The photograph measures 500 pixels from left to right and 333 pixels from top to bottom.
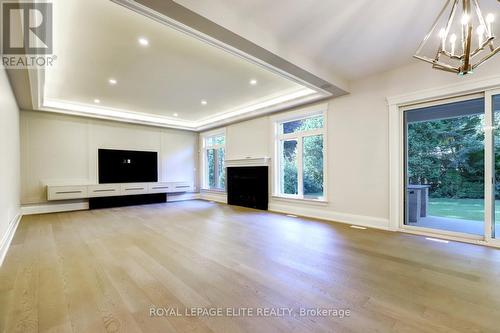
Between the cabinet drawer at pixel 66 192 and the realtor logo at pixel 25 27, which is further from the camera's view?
the cabinet drawer at pixel 66 192

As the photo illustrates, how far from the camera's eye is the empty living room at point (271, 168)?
1880 millimetres

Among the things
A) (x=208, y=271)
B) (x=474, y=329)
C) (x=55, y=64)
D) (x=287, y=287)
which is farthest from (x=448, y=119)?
(x=55, y=64)

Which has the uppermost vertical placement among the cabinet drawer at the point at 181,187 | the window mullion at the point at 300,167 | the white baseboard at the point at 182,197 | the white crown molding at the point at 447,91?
the white crown molding at the point at 447,91

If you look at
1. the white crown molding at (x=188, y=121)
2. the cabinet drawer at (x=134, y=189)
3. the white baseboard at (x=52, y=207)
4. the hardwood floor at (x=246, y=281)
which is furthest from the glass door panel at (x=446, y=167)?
the white baseboard at (x=52, y=207)

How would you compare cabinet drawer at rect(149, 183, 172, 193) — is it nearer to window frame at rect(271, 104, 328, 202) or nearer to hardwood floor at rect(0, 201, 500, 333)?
hardwood floor at rect(0, 201, 500, 333)

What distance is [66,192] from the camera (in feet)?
19.6

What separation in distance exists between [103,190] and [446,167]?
8.05 m

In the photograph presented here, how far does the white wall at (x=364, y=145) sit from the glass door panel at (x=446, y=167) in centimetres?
41

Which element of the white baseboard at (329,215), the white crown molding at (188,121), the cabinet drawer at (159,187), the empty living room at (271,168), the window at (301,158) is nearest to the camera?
the empty living room at (271,168)

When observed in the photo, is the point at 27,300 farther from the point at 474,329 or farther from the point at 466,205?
the point at 466,205

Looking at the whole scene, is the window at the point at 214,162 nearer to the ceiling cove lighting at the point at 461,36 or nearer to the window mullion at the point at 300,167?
the window mullion at the point at 300,167

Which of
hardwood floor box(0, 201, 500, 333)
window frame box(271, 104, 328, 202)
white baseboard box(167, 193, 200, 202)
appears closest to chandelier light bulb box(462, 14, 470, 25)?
hardwood floor box(0, 201, 500, 333)

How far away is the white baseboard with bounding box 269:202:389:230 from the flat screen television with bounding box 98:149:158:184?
4.38 m

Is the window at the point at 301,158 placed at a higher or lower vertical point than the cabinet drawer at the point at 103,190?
higher
